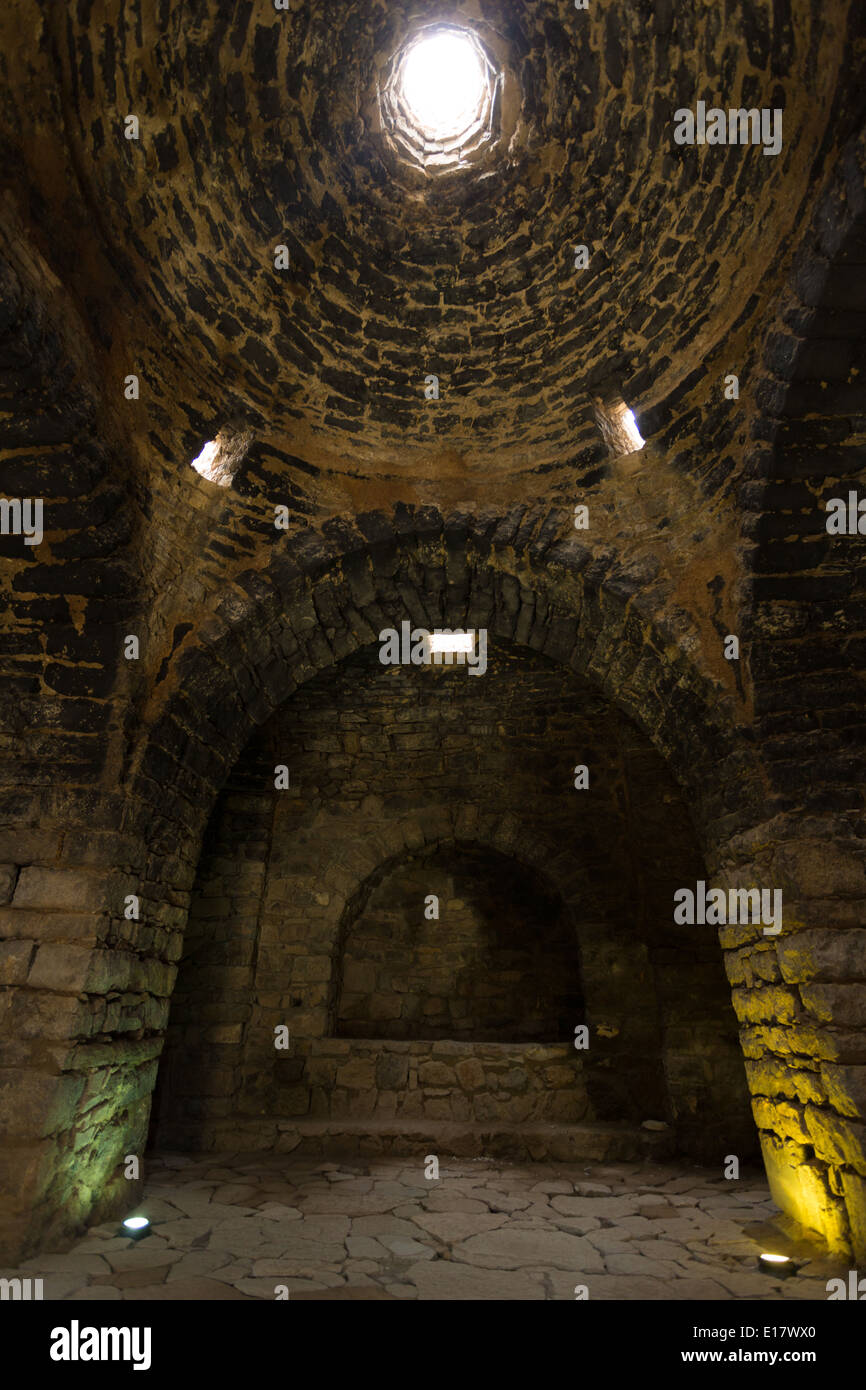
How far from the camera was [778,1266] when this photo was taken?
297cm

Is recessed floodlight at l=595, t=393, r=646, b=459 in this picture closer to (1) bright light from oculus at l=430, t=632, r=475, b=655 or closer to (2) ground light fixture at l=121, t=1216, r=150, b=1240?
(1) bright light from oculus at l=430, t=632, r=475, b=655

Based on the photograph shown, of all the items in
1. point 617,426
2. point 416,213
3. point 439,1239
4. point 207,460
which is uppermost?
point 416,213

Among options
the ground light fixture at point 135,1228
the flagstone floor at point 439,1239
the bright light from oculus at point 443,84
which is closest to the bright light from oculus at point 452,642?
the bright light from oculus at point 443,84

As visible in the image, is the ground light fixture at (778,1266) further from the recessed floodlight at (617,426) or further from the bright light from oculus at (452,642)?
the bright light from oculus at (452,642)

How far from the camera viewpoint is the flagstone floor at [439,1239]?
284 cm

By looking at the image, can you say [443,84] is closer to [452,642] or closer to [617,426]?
[617,426]

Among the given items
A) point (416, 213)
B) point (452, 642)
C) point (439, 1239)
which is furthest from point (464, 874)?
point (416, 213)

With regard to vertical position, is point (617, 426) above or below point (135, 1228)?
above

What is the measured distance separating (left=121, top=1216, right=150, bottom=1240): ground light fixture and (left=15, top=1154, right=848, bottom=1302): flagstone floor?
6 centimetres

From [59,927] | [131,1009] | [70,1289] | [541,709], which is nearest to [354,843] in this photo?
[541,709]

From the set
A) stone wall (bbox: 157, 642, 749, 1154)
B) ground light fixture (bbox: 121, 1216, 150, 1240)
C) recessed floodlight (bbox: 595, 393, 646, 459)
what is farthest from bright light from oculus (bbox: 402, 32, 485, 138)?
Result: ground light fixture (bbox: 121, 1216, 150, 1240)

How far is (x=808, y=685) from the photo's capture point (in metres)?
3.64

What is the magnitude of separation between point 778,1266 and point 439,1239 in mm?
1558

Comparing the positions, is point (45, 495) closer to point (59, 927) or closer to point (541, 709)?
point (59, 927)
